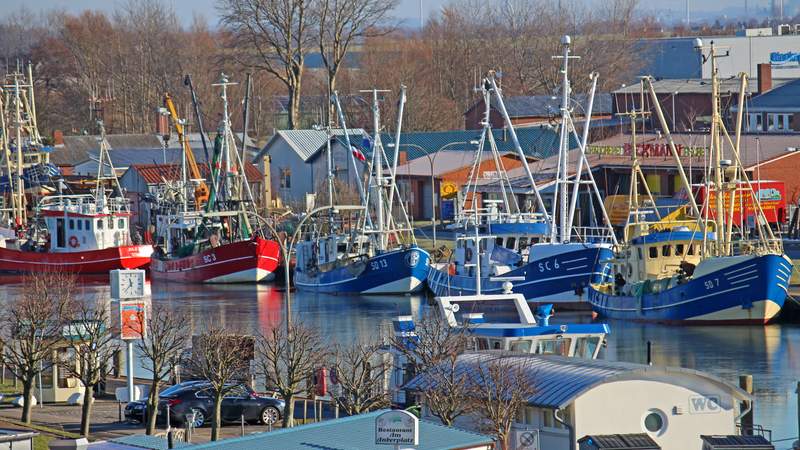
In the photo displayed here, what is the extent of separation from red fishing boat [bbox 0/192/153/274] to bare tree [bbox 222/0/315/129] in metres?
32.0

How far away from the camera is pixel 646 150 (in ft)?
267

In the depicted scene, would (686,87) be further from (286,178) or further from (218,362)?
(218,362)

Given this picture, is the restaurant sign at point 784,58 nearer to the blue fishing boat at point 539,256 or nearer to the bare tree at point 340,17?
the bare tree at point 340,17

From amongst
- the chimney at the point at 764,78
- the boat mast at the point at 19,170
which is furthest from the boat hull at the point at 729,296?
the chimney at the point at 764,78

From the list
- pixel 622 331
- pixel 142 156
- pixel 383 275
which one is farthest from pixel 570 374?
pixel 142 156

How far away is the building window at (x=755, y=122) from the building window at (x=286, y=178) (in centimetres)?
2604

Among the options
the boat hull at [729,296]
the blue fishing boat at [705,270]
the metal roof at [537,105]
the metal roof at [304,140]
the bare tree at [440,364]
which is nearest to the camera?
the bare tree at [440,364]

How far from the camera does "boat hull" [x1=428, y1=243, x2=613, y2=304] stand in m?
61.2

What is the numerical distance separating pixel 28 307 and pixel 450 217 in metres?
49.3

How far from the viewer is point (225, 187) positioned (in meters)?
80.7

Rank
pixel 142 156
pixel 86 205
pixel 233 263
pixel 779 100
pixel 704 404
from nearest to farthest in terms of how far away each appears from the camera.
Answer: pixel 704 404
pixel 233 263
pixel 86 205
pixel 779 100
pixel 142 156

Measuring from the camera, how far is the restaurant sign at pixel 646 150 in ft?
259

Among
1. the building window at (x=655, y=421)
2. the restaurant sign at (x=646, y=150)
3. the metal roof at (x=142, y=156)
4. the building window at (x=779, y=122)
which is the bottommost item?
the building window at (x=655, y=421)

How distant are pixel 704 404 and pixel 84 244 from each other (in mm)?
58154
